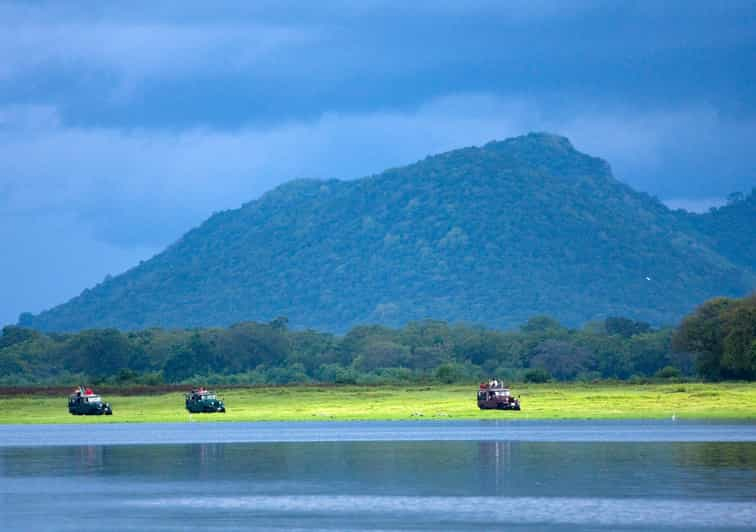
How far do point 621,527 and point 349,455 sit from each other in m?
27.4

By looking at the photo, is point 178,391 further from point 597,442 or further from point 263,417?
point 597,442

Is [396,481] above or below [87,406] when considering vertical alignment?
below

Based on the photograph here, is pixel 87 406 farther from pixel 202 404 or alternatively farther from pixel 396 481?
pixel 396 481

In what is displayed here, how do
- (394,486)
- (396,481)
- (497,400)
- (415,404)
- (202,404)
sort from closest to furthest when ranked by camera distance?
(394,486), (396,481), (497,400), (202,404), (415,404)

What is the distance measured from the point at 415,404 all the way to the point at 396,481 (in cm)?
6530

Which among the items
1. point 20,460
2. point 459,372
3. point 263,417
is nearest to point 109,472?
point 20,460

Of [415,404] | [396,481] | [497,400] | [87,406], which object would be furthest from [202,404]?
[396,481]

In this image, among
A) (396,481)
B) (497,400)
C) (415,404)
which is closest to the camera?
(396,481)

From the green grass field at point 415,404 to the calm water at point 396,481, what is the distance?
20.4 metres

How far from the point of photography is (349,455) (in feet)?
206

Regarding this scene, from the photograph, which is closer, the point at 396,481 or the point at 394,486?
the point at 394,486

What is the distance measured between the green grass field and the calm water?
20382 millimetres

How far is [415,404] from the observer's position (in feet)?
377

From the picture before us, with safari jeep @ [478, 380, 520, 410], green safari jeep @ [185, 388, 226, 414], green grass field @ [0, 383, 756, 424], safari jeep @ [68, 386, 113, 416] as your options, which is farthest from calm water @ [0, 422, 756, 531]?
green safari jeep @ [185, 388, 226, 414]
